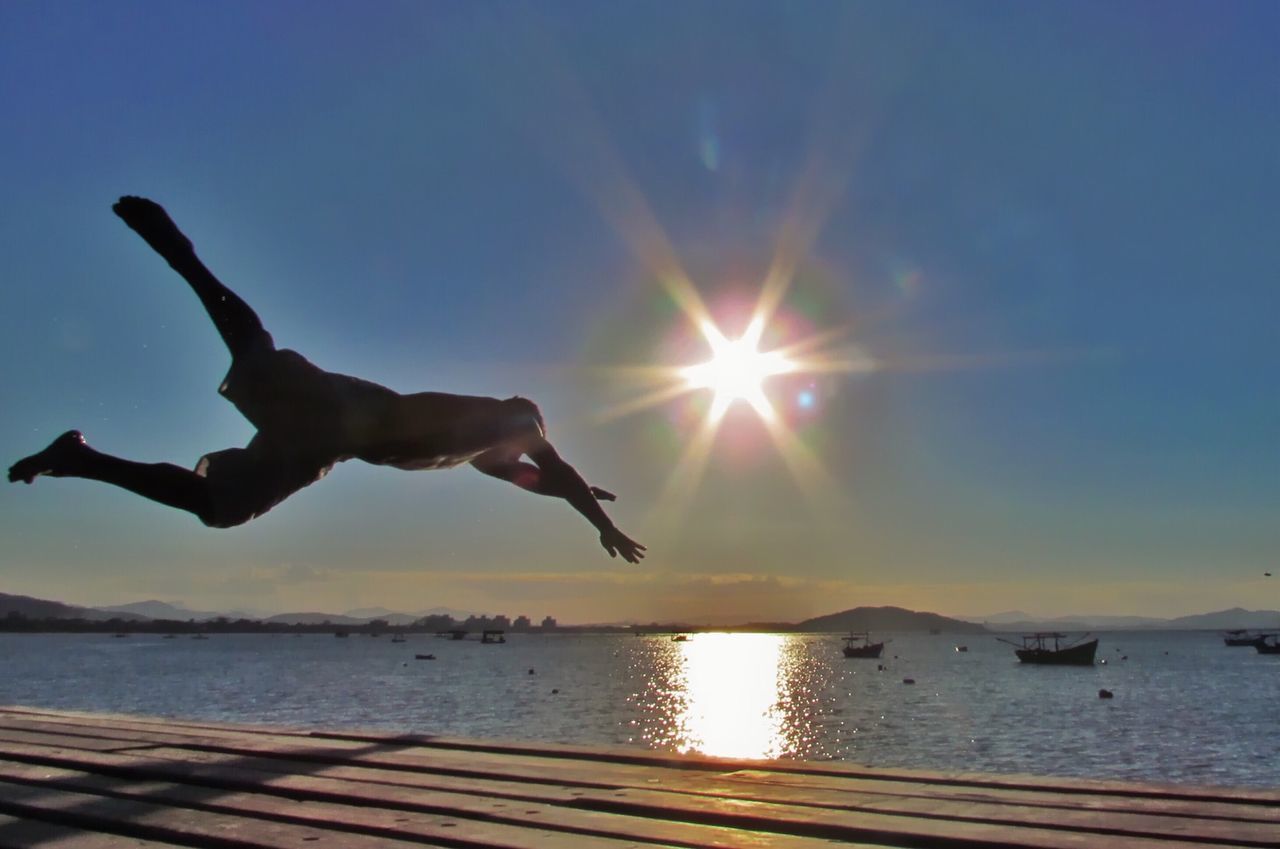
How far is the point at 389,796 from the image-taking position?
4.38 m

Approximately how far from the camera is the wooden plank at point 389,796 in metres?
3.57

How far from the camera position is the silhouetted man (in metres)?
4.55

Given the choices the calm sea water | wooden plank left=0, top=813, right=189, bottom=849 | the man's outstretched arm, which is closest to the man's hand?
the man's outstretched arm

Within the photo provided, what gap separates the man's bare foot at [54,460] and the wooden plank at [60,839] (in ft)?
4.49

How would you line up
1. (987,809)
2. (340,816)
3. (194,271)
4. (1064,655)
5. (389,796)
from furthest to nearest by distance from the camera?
(1064,655), (194,271), (389,796), (987,809), (340,816)

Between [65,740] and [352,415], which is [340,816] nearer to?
[352,415]

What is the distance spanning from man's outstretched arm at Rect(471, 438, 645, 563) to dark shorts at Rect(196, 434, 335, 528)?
0.94m

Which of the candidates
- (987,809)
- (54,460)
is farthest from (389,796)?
(987,809)

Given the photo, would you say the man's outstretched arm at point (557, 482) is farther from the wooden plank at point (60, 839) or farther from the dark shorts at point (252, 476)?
the wooden plank at point (60, 839)

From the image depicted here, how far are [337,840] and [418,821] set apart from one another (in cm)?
38

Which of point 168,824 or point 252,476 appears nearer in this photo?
point 168,824

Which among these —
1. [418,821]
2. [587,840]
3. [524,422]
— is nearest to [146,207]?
[524,422]

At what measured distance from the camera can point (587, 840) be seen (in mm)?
3463

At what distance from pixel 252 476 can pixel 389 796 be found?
4.82 feet
